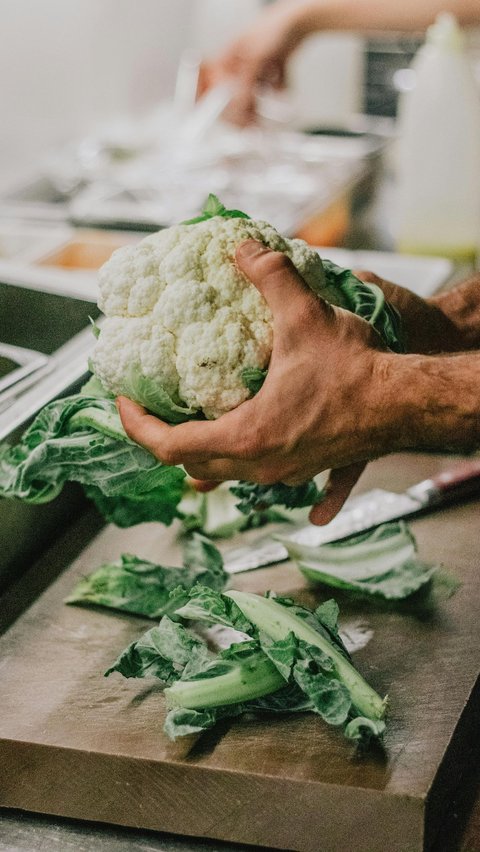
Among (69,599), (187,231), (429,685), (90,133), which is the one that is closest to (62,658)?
(69,599)

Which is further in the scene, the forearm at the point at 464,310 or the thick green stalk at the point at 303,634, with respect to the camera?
the forearm at the point at 464,310

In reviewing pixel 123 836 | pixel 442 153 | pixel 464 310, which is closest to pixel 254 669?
pixel 123 836

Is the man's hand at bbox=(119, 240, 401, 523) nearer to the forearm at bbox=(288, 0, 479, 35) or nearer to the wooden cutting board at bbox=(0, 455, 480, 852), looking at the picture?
the wooden cutting board at bbox=(0, 455, 480, 852)

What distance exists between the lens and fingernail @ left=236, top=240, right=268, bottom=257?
120 cm

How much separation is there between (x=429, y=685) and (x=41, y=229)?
196 cm

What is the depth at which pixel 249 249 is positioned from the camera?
120 cm

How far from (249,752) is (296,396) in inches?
15.8

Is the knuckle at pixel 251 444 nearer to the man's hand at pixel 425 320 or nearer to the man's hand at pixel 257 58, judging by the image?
the man's hand at pixel 425 320

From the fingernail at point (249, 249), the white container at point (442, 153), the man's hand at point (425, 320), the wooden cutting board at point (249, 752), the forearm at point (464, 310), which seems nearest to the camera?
the wooden cutting board at point (249, 752)

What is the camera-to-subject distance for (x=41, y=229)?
2826 mm

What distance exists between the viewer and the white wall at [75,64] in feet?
12.8

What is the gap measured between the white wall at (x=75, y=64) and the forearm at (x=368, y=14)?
38.4 inches

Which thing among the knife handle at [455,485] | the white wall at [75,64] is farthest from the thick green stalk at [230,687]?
the white wall at [75,64]

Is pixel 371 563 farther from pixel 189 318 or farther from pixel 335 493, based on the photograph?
pixel 189 318
